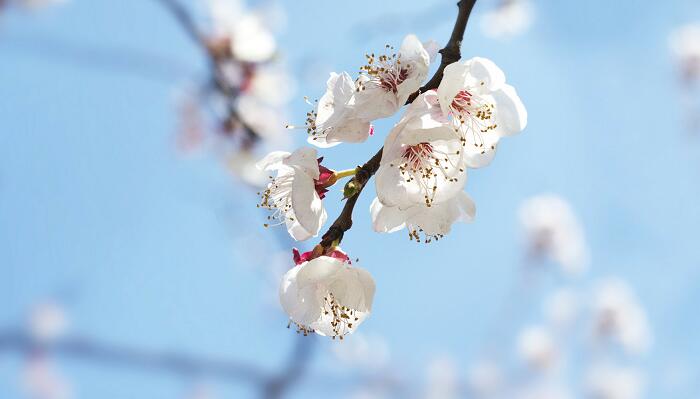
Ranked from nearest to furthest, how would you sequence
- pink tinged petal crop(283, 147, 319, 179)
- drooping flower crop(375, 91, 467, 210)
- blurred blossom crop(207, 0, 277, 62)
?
drooping flower crop(375, 91, 467, 210), pink tinged petal crop(283, 147, 319, 179), blurred blossom crop(207, 0, 277, 62)

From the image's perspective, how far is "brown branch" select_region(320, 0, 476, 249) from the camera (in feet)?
3.31

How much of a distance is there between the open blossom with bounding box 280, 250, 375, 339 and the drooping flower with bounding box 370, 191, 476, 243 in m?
0.11

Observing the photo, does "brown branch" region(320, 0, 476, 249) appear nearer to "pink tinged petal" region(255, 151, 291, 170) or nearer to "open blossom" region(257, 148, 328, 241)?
"open blossom" region(257, 148, 328, 241)

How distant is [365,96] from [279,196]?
1.14 feet

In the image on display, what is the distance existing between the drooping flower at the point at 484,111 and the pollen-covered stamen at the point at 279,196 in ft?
1.17

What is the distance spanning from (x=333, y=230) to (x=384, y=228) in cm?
14

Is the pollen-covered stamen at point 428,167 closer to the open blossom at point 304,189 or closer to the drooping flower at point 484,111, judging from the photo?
the drooping flower at point 484,111

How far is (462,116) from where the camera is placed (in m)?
1.11

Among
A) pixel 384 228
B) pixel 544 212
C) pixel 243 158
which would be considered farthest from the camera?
pixel 544 212

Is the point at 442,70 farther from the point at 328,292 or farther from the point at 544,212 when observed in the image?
the point at 544,212

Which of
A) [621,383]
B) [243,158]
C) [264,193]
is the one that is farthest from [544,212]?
[264,193]

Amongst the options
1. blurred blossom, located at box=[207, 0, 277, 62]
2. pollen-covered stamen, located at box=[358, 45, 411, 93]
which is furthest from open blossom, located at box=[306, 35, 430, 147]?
blurred blossom, located at box=[207, 0, 277, 62]

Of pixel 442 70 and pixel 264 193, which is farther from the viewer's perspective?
pixel 264 193

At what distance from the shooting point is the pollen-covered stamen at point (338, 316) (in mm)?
1142
